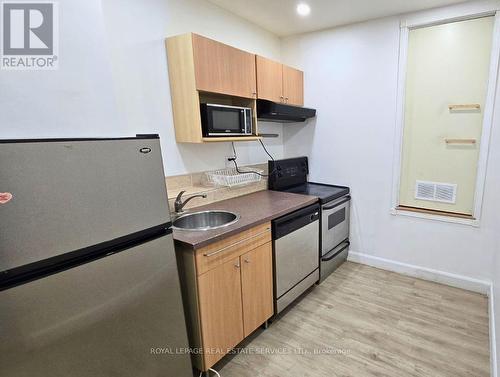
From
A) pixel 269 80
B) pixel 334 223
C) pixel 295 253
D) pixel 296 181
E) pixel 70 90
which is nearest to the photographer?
pixel 70 90

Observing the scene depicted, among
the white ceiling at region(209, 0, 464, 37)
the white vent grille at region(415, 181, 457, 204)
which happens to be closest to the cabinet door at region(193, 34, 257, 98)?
the white ceiling at region(209, 0, 464, 37)

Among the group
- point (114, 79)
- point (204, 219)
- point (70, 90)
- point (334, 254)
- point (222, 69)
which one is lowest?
point (334, 254)

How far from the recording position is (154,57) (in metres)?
2.02

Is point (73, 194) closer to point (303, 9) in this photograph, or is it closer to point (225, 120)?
point (225, 120)

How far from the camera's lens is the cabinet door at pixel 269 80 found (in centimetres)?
251

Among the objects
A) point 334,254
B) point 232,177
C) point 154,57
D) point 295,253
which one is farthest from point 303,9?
point 334,254

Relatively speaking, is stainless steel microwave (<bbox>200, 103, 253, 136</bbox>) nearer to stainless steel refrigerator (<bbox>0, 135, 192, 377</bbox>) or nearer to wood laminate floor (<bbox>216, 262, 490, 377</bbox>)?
stainless steel refrigerator (<bbox>0, 135, 192, 377</bbox>)

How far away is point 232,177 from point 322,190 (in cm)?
107

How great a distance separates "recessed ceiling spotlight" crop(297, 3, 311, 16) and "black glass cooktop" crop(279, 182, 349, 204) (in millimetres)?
1700

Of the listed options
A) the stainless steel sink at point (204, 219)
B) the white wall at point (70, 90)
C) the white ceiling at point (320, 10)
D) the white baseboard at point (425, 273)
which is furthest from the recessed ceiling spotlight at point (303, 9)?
the white baseboard at point (425, 273)

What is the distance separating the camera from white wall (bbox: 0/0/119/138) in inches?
49.7

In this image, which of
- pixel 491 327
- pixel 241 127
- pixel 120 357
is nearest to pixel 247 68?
pixel 241 127

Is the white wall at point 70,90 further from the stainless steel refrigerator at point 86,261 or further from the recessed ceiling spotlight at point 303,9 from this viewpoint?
the recessed ceiling spotlight at point 303,9

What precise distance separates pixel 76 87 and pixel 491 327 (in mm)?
3179
